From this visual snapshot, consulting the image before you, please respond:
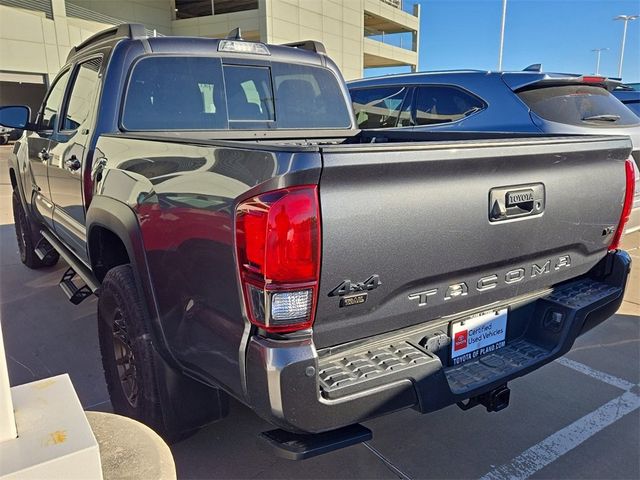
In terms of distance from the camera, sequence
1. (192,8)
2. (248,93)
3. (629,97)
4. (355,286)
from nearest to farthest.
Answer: (355,286) < (248,93) < (629,97) < (192,8)

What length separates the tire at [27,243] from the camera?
18.8 feet

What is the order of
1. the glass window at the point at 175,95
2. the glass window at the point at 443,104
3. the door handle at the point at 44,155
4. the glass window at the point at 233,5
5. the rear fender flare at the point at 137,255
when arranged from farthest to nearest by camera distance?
the glass window at the point at 233,5
the glass window at the point at 443,104
the door handle at the point at 44,155
the glass window at the point at 175,95
the rear fender flare at the point at 137,255

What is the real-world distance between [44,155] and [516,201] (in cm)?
379

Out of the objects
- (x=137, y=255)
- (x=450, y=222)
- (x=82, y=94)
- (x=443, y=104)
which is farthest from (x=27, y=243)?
(x=450, y=222)

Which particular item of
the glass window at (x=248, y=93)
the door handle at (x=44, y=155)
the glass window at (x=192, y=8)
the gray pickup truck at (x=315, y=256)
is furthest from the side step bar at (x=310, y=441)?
the glass window at (x=192, y=8)

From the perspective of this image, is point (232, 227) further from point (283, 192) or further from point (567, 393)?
point (567, 393)

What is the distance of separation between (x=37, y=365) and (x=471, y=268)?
3.11 meters

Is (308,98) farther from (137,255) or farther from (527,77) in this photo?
(527,77)

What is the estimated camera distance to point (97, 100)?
3.18m

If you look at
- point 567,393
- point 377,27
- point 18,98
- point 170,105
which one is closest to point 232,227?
point 170,105

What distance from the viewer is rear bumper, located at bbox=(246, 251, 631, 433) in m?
1.73

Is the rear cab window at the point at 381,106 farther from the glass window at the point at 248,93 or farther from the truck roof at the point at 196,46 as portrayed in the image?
the glass window at the point at 248,93

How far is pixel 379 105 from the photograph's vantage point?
6457 millimetres

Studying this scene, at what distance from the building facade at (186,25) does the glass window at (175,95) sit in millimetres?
20449
